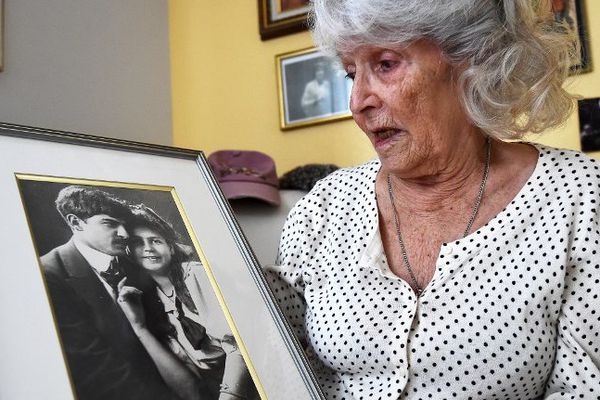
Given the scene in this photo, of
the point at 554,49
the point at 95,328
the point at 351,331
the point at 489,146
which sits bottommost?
the point at 351,331

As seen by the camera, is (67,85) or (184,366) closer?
(184,366)

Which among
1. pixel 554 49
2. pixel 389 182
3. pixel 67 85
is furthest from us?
pixel 67 85

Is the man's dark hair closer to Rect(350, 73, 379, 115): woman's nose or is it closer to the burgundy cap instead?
Rect(350, 73, 379, 115): woman's nose

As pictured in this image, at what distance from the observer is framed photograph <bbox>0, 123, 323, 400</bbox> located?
1.95 ft

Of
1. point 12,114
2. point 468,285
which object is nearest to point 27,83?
point 12,114

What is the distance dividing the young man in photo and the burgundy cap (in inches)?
35.9

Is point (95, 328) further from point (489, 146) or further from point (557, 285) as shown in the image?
point (489, 146)

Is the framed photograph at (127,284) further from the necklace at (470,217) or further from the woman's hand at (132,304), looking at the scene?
the necklace at (470,217)

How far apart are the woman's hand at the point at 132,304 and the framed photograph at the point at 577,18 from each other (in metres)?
1.51

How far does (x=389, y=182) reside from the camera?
1.12 m

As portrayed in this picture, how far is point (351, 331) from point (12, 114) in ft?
3.17

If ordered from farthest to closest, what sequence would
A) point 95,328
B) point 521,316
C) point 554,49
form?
1. point 554,49
2. point 521,316
3. point 95,328

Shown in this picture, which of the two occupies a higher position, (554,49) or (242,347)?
(554,49)

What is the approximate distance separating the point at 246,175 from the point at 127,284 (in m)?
1.03
